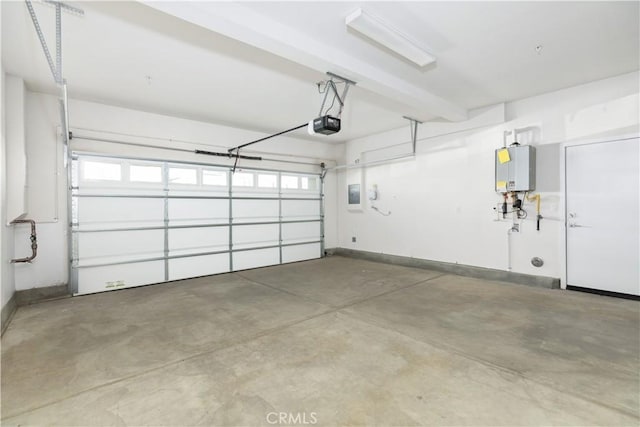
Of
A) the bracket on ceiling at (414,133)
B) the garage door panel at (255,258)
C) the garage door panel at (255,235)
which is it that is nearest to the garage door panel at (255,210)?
the garage door panel at (255,235)

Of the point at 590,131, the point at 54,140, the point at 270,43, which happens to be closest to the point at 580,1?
the point at 590,131

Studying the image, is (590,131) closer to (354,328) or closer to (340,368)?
(354,328)

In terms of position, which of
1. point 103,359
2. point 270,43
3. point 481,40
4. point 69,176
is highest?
point 481,40

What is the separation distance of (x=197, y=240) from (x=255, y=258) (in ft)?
4.19

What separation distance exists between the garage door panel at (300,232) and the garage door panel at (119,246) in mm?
2571

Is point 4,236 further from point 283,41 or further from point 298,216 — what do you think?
point 298,216

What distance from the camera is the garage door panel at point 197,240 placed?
5.27 meters

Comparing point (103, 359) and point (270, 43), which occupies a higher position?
point (270, 43)

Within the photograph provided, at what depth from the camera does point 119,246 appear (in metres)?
4.73

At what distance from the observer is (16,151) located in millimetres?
3604

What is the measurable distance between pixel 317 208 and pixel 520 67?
483 cm

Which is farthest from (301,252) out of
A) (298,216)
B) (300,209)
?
(300,209)

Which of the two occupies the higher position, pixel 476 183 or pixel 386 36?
pixel 386 36

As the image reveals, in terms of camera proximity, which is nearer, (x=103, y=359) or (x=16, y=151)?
(x=103, y=359)
